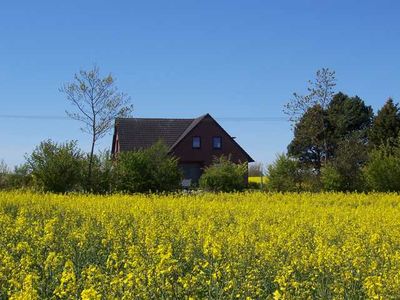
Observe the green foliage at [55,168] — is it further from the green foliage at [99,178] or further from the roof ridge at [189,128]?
the roof ridge at [189,128]

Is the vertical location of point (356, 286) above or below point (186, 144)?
below

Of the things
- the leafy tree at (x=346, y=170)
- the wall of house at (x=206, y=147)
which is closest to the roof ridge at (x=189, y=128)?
the wall of house at (x=206, y=147)

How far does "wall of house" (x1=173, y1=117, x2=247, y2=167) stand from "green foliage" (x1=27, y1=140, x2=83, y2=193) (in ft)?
77.0

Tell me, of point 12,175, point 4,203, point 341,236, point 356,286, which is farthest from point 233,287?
point 12,175

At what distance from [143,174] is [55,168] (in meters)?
3.65

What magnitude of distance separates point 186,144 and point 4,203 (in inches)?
1340

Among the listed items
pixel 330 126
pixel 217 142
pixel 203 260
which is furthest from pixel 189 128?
pixel 203 260

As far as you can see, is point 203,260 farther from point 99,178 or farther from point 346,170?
point 346,170

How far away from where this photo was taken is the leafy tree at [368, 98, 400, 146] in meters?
52.3

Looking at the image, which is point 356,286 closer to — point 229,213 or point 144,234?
point 144,234

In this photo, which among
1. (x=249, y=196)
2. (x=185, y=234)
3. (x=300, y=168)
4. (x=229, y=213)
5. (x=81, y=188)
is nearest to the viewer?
(x=185, y=234)

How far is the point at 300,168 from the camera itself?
3061 centimetres

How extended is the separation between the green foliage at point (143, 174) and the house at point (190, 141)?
22124mm

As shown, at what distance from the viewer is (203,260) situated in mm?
7051
